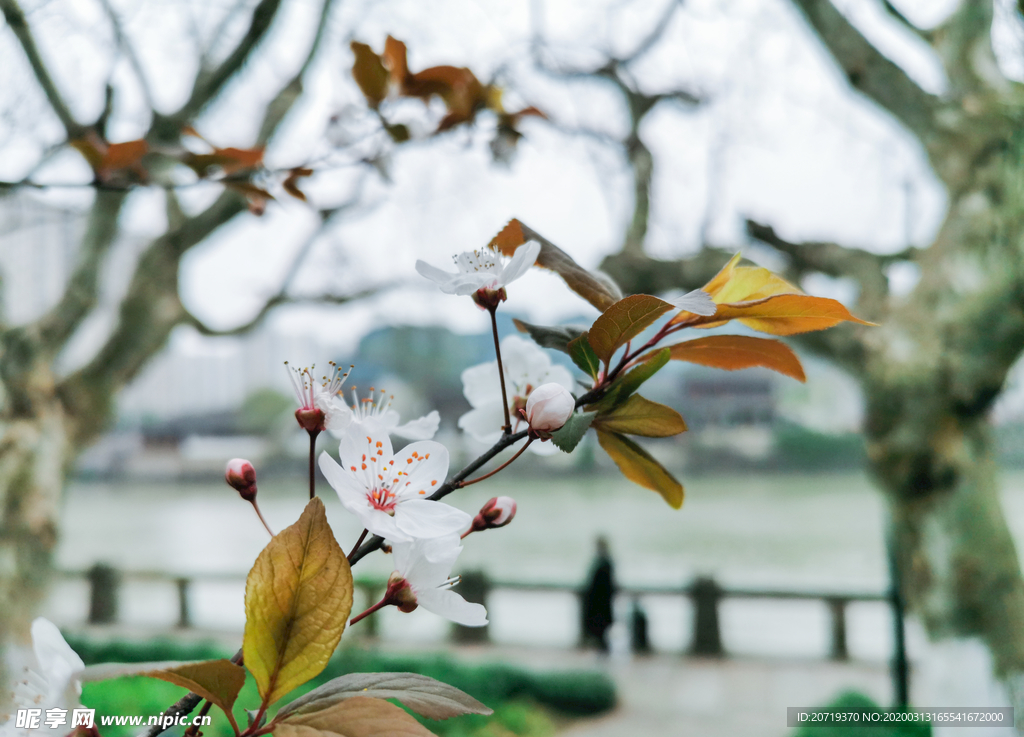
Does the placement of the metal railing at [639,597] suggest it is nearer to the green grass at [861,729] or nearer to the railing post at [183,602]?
the railing post at [183,602]

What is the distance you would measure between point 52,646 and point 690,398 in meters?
7.20

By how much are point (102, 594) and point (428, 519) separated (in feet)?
23.8

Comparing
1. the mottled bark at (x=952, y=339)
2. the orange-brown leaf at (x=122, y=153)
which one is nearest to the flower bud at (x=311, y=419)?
the orange-brown leaf at (x=122, y=153)

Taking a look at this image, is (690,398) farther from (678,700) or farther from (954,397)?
(954,397)

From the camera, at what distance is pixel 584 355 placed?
0.35 metres

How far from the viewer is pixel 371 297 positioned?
3516 mm

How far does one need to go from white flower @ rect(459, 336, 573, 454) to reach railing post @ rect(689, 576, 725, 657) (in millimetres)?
5284

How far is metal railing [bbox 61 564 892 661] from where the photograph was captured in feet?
16.7

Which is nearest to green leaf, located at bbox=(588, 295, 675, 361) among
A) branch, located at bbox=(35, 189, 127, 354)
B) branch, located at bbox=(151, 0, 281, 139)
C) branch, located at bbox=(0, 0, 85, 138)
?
branch, located at bbox=(151, 0, 281, 139)

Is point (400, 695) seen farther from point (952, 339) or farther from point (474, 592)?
point (474, 592)

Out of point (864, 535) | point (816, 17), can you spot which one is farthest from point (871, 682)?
point (864, 535)

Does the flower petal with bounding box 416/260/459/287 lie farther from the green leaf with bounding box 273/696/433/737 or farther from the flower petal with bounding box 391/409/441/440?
the green leaf with bounding box 273/696/433/737

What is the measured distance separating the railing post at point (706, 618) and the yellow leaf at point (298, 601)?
17.8 ft

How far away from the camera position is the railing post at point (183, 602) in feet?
20.2
